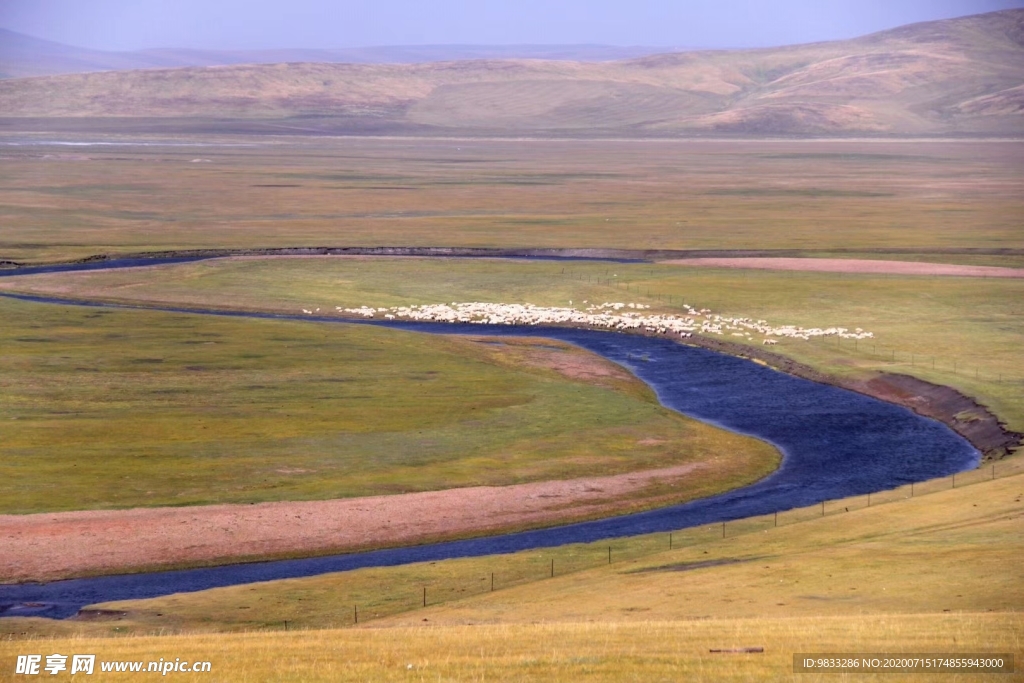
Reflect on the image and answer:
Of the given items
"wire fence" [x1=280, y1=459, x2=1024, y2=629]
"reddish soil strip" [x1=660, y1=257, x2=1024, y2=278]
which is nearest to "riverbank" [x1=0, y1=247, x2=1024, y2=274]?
"reddish soil strip" [x1=660, y1=257, x2=1024, y2=278]

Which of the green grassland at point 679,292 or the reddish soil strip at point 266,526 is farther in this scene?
the green grassland at point 679,292

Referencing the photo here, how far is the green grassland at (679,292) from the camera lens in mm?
76688

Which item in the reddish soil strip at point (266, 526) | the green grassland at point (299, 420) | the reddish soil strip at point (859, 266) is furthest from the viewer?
the reddish soil strip at point (859, 266)

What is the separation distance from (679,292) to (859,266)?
20770 mm

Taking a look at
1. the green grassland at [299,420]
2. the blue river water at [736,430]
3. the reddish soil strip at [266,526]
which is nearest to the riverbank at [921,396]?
the blue river water at [736,430]

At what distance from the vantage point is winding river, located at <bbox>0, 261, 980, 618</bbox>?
134 feet

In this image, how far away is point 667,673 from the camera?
24672 mm

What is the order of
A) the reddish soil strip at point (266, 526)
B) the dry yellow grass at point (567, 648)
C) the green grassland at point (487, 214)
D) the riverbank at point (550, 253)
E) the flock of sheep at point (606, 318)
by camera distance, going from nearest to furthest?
1. the dry yellow grass at point (567, 648)
2. the reddish soil strip at point (266, 526)
3. the flock of sheep at point (606, 318)
4. the riverbank at point (550, 253)
5. the green grassland at point (487, 214)

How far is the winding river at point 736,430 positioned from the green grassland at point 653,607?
1930 millimetres

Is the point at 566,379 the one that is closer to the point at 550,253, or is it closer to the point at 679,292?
the point at 679,292

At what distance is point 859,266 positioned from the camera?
109625mm

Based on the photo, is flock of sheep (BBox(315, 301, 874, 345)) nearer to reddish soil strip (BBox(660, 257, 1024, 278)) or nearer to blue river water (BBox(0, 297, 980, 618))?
blue river water (BBox(0, 297, 980, 618))

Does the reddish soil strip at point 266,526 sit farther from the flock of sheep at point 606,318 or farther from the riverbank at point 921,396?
the flock of sheep at point 606,318

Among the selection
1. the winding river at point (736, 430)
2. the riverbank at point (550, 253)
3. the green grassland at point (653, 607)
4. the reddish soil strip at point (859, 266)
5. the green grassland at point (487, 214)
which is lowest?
the green grassland at point (487, 214)
